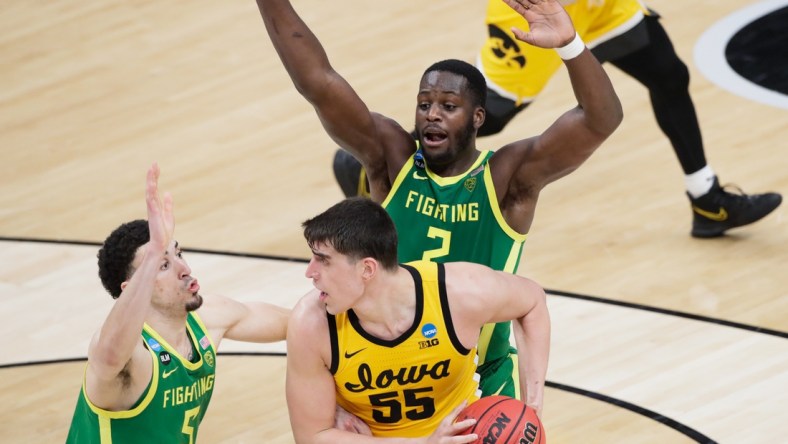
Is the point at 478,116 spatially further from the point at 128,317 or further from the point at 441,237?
the point at 128,317

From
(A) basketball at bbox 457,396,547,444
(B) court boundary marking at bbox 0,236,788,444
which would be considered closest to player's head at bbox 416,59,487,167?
(A) basketball at bbox 457,396,547,444

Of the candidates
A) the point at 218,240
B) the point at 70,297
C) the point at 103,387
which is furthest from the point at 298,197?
the point at 103,387

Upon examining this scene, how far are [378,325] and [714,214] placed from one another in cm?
349

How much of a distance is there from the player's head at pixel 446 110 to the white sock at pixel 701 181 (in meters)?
2.82

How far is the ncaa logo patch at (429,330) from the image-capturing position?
4.96m

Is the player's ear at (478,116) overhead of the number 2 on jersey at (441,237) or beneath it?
overhead

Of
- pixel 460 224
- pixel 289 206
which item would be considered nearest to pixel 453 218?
pixel 460 224

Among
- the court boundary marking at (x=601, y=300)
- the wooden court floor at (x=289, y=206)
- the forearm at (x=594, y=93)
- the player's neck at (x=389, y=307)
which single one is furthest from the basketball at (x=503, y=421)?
the court boundary marking at (x=601, y=300)

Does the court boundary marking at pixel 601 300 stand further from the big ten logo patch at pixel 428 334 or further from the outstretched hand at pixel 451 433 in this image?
the outstretched hand at pixel 451 433

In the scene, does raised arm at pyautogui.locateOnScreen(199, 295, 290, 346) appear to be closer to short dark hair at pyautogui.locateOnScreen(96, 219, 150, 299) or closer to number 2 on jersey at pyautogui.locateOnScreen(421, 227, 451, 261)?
short dark hair at pyautogui.locateOnScreen(96, 219, 150, 299)

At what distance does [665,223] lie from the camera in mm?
8242

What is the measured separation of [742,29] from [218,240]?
4.05 meters

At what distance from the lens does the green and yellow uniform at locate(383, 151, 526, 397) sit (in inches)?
217

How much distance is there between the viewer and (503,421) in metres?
4.79
